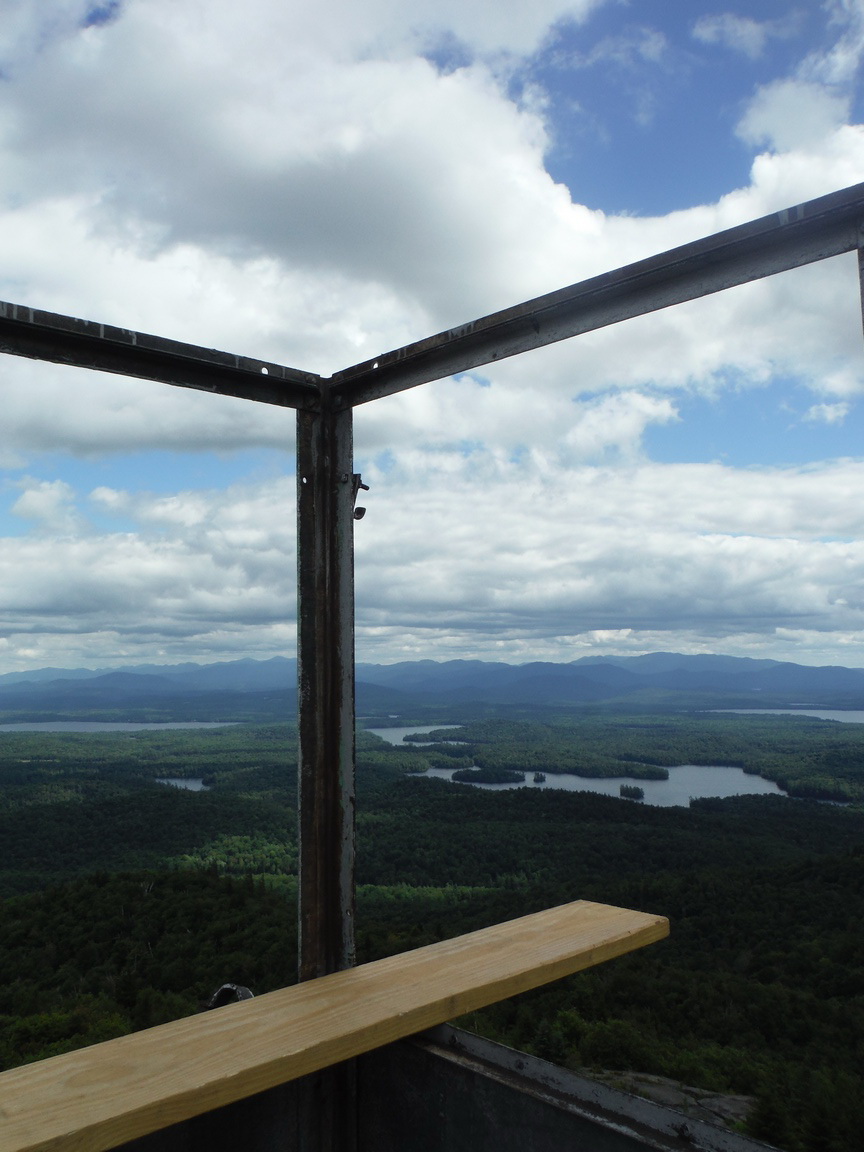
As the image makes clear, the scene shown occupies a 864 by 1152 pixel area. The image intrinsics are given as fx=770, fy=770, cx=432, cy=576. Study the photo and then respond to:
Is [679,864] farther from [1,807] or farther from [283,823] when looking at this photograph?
[1,807]

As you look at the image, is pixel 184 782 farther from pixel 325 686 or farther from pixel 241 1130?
pixel 241 1130

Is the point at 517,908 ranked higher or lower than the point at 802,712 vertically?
lower

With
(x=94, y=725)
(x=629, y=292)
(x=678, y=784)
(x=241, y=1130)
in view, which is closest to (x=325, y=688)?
(x=241, y=1130)

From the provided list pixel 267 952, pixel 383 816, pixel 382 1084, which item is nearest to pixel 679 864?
pixel 383 816

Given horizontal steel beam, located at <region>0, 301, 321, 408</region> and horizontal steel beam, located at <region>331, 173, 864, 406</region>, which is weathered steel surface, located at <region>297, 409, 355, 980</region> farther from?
horizontal steel beam, located at <region>331, 173, 864, 406</region>

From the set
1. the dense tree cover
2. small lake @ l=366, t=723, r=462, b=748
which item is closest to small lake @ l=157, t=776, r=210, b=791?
the dense tree cover

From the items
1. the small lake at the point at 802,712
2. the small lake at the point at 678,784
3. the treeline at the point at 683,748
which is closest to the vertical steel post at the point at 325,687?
the small lake at the point at 678,784

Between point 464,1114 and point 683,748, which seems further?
point 683,748
